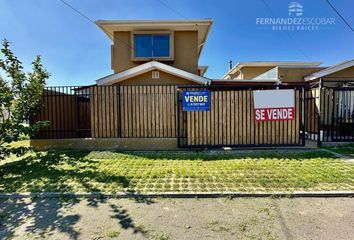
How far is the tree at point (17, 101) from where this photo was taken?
22.8 ft

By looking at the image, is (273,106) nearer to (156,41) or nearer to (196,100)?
(196,100)

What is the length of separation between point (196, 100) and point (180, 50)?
5844 mm

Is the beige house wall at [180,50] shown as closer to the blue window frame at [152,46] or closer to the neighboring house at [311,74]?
the blue window frame at [152,46]

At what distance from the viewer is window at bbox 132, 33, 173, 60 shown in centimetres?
1260

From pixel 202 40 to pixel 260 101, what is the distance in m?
8.14

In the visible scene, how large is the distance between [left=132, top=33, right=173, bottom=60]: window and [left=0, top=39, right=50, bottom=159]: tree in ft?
17.8

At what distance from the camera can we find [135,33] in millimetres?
12602

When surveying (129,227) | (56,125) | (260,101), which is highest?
(260,101)

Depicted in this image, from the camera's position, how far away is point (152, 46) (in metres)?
12.6

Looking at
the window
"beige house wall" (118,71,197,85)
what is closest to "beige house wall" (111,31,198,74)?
the window

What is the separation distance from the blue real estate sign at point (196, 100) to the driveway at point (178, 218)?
4.36 meters

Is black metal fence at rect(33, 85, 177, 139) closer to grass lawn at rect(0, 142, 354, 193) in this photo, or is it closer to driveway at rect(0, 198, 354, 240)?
grass lawn at rect(0, 142, 354, 193)

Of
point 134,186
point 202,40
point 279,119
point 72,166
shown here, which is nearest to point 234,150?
point 279,119

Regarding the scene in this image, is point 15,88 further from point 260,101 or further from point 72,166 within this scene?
point 260,101
